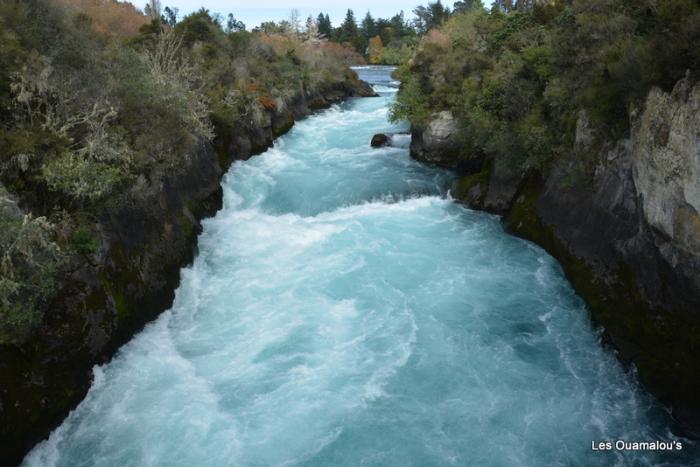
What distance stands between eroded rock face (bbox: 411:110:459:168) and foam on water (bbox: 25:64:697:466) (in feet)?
24.1

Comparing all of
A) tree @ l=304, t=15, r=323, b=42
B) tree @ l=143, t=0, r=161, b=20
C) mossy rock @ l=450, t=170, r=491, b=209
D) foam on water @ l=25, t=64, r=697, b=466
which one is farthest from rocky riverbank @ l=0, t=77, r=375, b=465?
tree @ l=304, t=15, r=323, b=42

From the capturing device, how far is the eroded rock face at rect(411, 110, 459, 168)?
1029 inches

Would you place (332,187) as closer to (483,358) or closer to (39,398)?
(483,358)

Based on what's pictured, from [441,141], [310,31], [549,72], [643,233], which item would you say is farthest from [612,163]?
[310,31]

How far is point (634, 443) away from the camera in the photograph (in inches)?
380

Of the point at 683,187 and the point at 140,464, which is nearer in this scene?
the point at 140,464

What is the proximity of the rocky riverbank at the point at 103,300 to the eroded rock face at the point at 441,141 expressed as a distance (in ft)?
41.4

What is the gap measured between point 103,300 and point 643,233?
12857mm

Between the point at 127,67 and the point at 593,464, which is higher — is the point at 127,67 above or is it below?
above

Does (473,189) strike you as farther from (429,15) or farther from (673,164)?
(429,15)

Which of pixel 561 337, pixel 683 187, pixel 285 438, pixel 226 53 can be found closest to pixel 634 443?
pixel 561 337

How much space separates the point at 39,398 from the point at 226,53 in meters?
31.2

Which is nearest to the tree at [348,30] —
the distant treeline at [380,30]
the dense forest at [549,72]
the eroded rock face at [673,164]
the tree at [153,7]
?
the distant treeline at [380,30]

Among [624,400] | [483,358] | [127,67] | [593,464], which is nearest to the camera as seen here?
[593,464]
